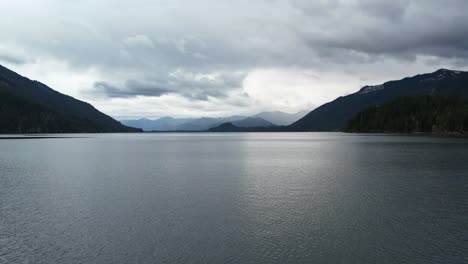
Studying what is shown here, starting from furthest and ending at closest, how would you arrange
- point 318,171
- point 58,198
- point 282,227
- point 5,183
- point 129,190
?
point 318,171 → point 5,183 → point 129,190 → point 58,198 → point 282,227

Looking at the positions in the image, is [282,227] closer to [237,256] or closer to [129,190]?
[237,256]

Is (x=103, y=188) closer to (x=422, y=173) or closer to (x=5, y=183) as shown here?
(x=5, y=183)

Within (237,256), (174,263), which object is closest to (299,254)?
(237,256)

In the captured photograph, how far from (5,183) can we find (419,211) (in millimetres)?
54067

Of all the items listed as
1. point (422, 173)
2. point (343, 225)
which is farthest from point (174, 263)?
point (422, 173)

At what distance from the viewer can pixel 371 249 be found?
918 inches

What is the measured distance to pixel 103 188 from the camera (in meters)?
47.4

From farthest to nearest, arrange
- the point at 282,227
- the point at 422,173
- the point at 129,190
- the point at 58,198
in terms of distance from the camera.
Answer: the point at 422,173
the point at 129,190
the point at 58,198
the point at 282,227

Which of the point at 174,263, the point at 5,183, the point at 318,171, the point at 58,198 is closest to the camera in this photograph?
the point at 174,263

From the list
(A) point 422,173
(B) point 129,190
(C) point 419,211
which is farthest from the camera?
(A) point 422,173

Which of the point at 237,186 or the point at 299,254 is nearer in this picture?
the point at 299,254

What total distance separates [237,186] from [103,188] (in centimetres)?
1824

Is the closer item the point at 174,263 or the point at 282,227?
the point at 174,263

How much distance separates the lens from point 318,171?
212 feet
